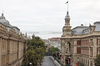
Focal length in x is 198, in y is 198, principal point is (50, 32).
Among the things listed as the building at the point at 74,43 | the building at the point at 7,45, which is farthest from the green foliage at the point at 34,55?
the building at the point at 74,43

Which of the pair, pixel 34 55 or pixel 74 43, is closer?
pixel 34 55

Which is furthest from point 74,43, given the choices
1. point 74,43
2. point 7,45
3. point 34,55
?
point 7,45

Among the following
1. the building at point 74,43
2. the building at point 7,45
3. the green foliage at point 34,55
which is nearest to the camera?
→ the building at point 7,45

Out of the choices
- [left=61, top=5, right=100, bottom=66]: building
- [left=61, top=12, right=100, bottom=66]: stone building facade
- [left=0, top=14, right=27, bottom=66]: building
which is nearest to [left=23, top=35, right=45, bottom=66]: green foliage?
[left=0, top=14, right=27, bottom=66]: building

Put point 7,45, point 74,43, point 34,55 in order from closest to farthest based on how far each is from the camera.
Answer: point 7,45 < point 34,55 < point 74,43

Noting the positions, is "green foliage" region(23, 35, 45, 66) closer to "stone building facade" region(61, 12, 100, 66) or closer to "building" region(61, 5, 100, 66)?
"building" region(61, 5, 100, 66)

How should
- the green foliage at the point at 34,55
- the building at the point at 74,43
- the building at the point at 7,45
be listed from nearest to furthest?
the building at the point at 7,45 < the green foliage at the point at 34,55 < the building at the point at 74,43

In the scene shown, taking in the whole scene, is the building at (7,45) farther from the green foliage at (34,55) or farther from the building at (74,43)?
the building at (74,43)

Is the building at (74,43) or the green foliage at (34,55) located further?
the building at (74,43)

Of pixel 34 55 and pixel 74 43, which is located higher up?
pixel 74 43

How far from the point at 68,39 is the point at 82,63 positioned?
15459 millimetres

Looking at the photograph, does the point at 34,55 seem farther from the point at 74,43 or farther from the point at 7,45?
the point at 74,43

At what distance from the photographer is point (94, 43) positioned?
61.4 m

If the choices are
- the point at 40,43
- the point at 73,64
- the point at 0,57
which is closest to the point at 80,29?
the point at 73,64
